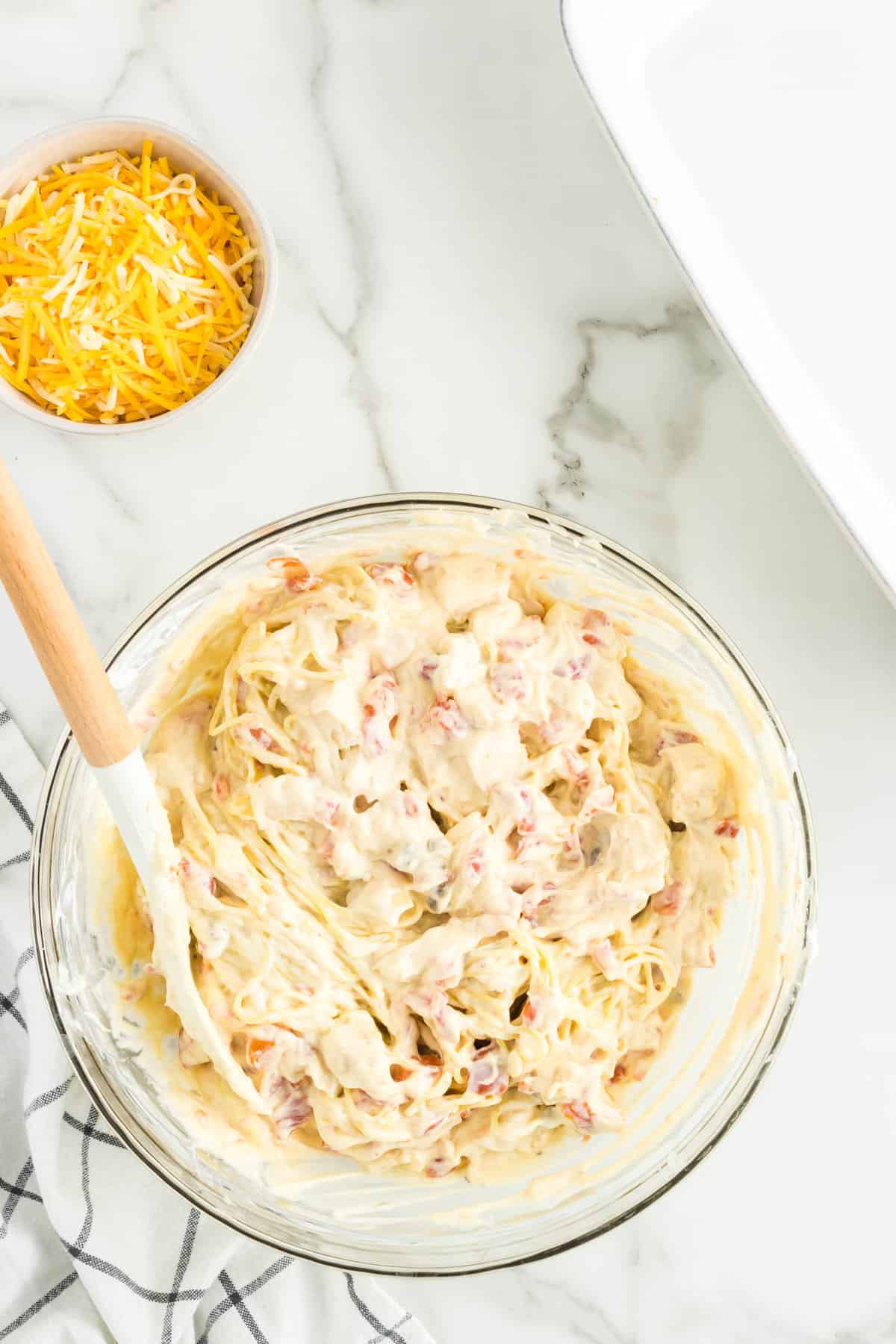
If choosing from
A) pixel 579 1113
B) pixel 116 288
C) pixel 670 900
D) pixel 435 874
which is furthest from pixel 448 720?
pixel 116 288

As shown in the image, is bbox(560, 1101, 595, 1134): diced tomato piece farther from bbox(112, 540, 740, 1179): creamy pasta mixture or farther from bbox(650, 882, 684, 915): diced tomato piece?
bbox(650, 882, 684, 915): diced tomato piece

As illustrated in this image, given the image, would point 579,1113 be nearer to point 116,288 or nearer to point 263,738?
point 263,738

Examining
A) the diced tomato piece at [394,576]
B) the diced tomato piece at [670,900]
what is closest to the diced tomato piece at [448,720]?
the diced tomato piece at [394,576]

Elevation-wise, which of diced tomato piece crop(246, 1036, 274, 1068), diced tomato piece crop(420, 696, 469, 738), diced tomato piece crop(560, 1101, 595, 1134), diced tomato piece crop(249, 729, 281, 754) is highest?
diced tomato piece crop(249, 729, 281, 754)

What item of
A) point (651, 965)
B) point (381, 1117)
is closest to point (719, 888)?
point (651, 965)

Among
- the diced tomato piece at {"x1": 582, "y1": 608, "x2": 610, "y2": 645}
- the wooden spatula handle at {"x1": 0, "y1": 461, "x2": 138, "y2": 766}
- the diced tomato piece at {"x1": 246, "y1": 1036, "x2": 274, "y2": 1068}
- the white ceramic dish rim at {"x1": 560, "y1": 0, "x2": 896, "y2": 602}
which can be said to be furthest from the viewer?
the white ceramic dish rim at {"x1": 560, "y1": 0, "x2": 896, "y2": 602}

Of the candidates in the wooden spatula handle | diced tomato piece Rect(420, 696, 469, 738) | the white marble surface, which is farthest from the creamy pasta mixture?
the white marble surface
